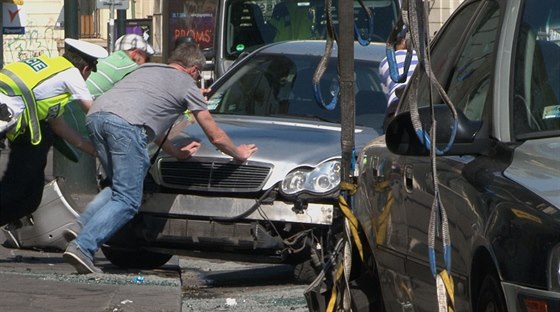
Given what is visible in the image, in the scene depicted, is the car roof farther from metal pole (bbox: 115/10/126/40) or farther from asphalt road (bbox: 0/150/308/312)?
metal pole (bbox: 115/10/126/40)

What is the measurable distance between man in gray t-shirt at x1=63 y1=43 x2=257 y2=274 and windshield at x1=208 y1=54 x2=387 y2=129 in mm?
769

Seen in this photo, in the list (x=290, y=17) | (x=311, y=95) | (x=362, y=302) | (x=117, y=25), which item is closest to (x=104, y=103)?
(x=311, y=95)

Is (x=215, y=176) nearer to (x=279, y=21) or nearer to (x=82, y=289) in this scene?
(x=82, y=289)

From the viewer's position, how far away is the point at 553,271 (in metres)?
3.87

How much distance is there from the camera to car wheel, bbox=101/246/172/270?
987cm

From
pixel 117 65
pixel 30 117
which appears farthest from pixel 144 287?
pixel 117 65

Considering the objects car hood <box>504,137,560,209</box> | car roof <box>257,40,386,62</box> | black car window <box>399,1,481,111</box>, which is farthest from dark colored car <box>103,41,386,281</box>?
car hood <box>504,137,560,209</box>

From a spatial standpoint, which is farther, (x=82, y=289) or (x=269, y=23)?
(x=269, y=23)

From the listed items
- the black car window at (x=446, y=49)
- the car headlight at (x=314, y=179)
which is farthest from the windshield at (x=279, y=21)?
the black car window at (x=446, y=49)

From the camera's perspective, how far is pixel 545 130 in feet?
15.1

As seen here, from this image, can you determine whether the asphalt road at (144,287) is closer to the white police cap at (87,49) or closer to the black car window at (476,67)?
the white police cap at (87,49)

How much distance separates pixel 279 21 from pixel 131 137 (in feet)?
32.0

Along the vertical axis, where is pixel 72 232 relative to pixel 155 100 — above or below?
below

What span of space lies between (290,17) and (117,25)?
343cm
